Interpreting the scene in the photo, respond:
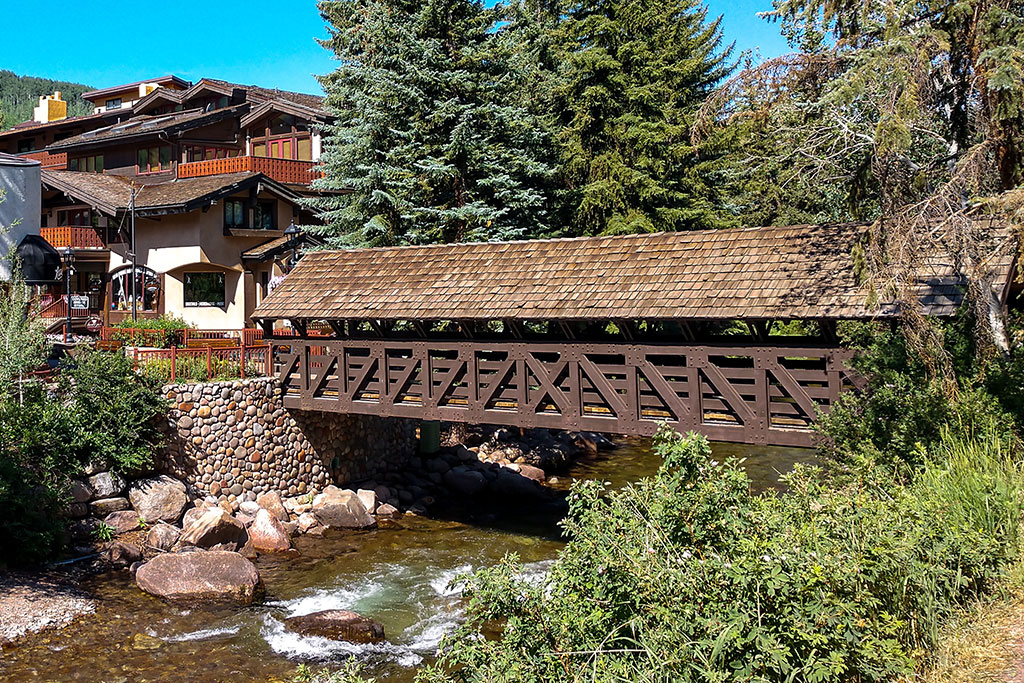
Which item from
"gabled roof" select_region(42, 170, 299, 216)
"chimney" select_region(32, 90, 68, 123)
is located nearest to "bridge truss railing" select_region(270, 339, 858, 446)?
"gabled roof" select_region(42, 170, 299, 216)

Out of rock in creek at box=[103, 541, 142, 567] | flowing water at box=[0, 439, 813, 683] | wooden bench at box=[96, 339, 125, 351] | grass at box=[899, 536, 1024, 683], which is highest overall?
wooden bench at box=[96, 339, 125, 351]

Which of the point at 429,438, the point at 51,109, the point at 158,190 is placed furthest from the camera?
the point at 51,109

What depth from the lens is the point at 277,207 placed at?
3438 centimetres

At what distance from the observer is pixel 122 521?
16953mm

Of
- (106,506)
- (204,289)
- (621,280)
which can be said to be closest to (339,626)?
(106,506)

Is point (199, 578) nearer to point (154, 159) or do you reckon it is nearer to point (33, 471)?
point (33, 471)

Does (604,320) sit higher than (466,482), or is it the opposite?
(604,320)

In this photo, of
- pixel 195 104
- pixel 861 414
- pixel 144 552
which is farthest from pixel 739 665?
pixel 195 104

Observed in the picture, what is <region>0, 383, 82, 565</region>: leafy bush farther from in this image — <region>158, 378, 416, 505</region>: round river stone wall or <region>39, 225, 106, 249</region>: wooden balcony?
<region>39, 225, 106, 249</region>: wooden balcony

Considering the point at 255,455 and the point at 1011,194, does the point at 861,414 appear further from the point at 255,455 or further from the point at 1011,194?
the point at 255,455

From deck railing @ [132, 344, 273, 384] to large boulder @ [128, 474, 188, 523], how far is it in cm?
254

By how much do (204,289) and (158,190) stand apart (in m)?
4.76

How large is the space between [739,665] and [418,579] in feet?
34.4

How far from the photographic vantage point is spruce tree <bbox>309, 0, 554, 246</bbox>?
24.4 m
